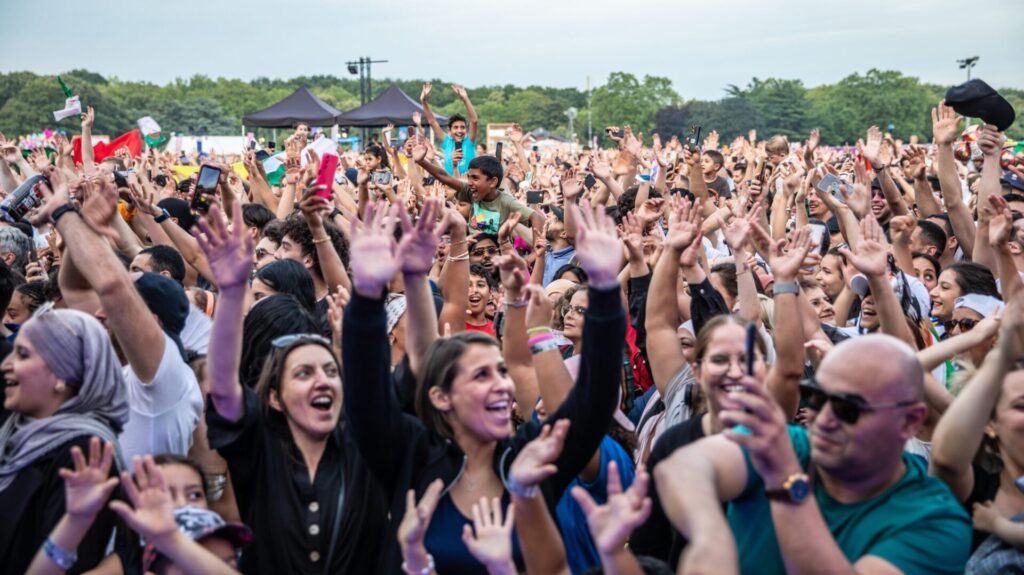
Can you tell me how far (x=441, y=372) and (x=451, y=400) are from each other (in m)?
0.09

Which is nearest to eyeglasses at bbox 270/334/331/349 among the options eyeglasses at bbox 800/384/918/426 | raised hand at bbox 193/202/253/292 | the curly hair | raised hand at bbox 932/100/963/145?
raised hand at bbox 193/202/253/292

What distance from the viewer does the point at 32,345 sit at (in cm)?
342

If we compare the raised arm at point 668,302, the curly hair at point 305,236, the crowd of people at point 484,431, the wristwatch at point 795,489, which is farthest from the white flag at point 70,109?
the wristwatch at point 795,489

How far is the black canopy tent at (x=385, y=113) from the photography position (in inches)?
965

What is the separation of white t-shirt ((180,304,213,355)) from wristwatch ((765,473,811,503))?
3034 mm

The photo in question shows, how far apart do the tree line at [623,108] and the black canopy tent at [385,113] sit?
39.1 meters

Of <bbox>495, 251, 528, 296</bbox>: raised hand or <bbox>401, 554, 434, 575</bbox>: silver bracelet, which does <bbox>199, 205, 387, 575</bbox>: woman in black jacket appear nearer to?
<bbox>401, 554, 434, 575</bbox>: silver bracelet

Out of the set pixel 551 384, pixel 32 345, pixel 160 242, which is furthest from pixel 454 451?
pixel 160 242

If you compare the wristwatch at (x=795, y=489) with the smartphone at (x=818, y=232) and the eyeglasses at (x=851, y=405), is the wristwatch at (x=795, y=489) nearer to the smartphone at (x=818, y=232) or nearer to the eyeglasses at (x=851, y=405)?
the eyeglasses at (x=851, y=405)

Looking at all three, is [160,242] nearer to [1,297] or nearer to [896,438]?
[1,297]

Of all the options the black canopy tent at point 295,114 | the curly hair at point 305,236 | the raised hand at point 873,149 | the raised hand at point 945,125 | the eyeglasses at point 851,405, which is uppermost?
the black canopy tent at point 295,114

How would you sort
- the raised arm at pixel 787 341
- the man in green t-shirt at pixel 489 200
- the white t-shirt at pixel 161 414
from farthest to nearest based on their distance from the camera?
the man in green t-shirt at pixel 489 200 → the raised arm at pixel 787 341 → the white t-shirt at pixel 161 414

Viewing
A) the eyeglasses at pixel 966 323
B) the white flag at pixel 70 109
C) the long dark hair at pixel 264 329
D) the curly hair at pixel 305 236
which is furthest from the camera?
the white flag at pixel 70 109

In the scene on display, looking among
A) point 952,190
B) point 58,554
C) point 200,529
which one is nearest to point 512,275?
point 200,529
